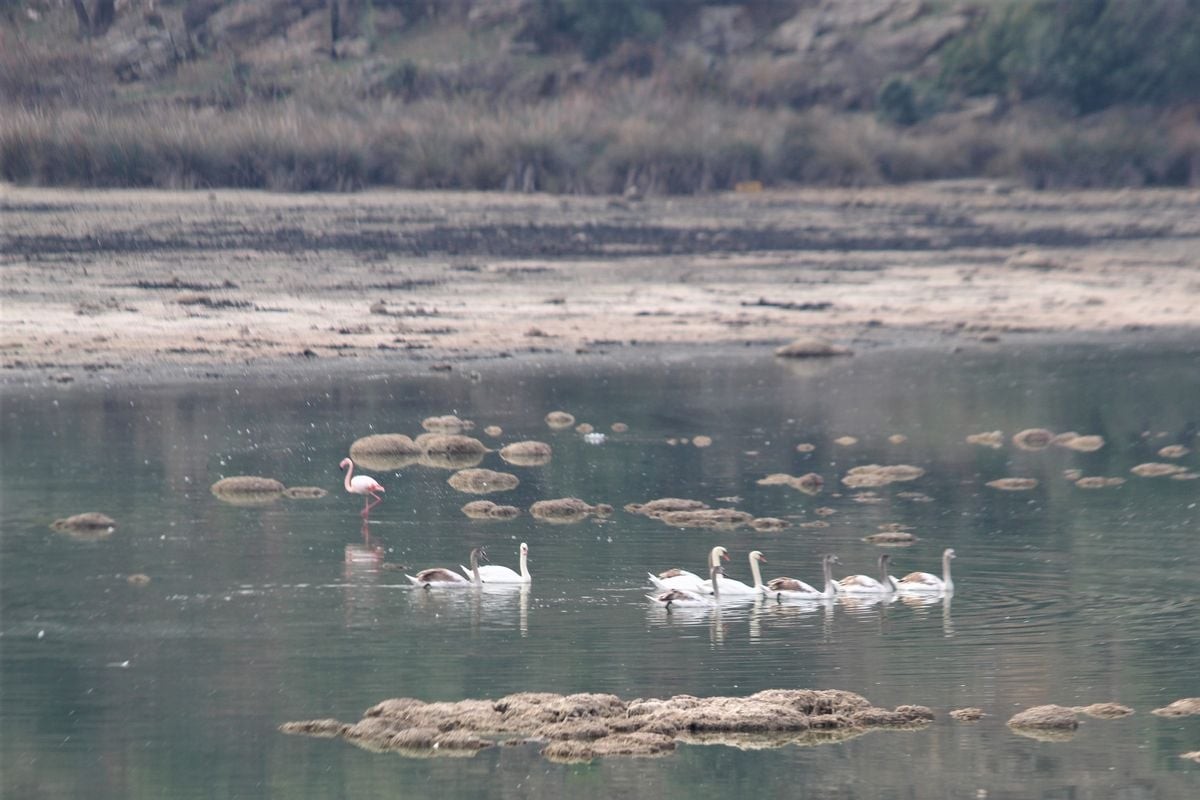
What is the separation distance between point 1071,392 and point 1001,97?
20.4m

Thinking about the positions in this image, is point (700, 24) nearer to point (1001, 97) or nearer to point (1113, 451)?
point (1001, 97)

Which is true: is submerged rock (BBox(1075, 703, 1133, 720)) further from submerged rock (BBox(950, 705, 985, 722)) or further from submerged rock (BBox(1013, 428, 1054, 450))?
submerged rock (BBox(1013, 428, 1054, 450))

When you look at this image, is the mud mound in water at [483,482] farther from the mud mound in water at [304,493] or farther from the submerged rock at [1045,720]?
the submerged rock at [1045,720]

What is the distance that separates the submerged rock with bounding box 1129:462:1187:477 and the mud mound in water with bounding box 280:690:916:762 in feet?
36.5

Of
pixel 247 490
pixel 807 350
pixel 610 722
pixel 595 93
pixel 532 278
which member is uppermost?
pixel 595 93

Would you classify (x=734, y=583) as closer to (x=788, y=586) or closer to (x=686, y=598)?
(x=788, y=586)

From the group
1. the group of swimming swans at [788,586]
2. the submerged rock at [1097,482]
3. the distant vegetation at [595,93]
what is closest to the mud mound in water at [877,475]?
the submerged rock at [1097,482]

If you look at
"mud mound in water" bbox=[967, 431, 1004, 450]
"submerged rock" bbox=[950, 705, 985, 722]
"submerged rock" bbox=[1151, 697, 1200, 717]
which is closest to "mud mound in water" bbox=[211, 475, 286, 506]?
"mud mound in water" bbox=[967, 431, 1004, 450]

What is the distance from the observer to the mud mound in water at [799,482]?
67.7ft

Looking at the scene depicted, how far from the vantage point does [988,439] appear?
2439cm

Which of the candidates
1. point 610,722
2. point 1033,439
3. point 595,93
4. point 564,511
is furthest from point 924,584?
point 595,93

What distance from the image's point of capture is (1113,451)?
23.7 meters

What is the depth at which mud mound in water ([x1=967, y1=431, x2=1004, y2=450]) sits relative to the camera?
949 inches

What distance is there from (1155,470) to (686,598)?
9.21 m
